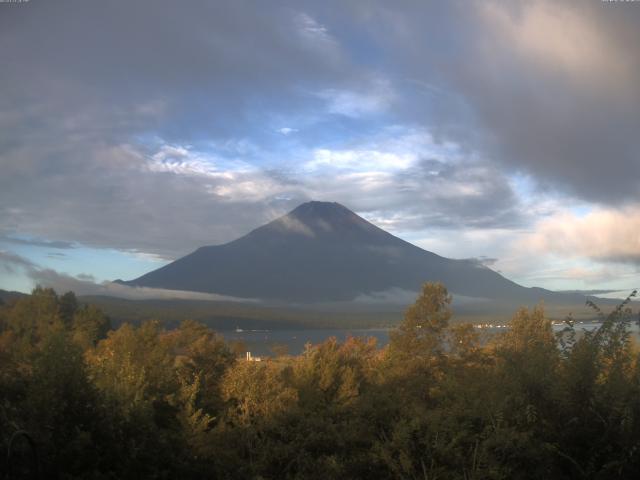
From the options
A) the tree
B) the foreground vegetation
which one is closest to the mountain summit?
the tree

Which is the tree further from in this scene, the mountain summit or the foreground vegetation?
the mountain summit

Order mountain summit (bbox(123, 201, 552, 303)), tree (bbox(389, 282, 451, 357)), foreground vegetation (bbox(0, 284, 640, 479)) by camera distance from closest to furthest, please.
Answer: foreground vegetation (bbox(0, 284, 640, 479)) → tree (bbox(389, 282, 451, 357)) → mountain summit (bbox(123, 201, 552, 303))

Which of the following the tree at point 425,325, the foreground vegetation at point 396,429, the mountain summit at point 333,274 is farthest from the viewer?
the mountain summit at point 333,274

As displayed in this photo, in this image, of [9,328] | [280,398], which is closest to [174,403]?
[280,398]

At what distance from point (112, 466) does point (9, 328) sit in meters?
54.0

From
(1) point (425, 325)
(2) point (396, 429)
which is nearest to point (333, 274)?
(1) point (425, 325)

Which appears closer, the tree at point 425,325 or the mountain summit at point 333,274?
the tree at point 425,325

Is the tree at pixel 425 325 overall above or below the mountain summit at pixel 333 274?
below

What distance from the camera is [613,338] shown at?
7.17 metres

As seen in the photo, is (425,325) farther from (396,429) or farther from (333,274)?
(333,274)

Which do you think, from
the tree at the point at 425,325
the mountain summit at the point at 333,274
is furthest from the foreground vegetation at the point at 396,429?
the mountain summit at the point at 333,274

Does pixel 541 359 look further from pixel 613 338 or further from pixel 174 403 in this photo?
pixel 174 403

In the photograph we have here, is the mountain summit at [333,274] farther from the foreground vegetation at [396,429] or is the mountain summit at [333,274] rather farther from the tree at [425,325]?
the foreground vegetation at [396,429]

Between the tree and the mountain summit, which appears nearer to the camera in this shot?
the tree
